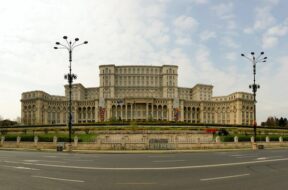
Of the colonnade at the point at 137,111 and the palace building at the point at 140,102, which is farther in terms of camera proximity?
the palace building at the point at 140,102

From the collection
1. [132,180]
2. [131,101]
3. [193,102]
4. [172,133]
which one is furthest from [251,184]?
[193,102]

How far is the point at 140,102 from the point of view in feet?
516

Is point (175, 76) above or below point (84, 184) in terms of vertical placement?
above

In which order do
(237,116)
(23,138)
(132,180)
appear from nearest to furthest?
(132,180) < (23,138) < (237,116)

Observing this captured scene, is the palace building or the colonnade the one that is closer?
the colonnade

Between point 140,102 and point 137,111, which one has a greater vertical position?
point 140,102

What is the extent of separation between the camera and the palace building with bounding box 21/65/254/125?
16162 centimetres

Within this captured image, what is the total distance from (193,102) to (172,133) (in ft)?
381

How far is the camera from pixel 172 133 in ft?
203

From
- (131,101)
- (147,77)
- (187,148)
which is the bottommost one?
(187,148)

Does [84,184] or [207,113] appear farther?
[207,113]

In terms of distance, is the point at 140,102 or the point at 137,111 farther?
the point at 137,111

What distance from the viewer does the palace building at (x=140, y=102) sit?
162 meters

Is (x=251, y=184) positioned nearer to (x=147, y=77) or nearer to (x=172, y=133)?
(x=172, y=133)
